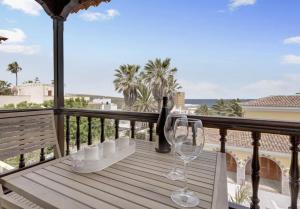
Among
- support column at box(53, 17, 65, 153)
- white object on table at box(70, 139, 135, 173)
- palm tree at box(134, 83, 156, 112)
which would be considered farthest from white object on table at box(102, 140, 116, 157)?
palm tree at box(134, 83, 156, 112)

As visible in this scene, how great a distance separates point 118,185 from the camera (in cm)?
77

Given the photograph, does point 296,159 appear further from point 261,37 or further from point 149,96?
point 149,96

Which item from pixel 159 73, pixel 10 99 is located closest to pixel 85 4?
pixel 10 99

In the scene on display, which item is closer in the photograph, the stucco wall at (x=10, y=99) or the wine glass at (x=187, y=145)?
the wine glass at (x=187, y=145)

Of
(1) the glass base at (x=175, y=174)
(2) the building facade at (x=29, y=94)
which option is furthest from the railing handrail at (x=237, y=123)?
(2) the building facade at (x=29, y=94)

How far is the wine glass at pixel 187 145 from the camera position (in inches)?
27.1

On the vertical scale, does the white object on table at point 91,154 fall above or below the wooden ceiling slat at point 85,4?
below

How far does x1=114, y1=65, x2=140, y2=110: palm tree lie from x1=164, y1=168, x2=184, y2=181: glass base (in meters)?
15.8

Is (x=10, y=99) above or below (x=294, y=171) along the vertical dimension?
above

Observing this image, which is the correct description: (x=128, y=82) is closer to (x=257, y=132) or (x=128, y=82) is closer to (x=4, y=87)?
(x=4, y=87)

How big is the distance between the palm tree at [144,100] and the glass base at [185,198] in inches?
618

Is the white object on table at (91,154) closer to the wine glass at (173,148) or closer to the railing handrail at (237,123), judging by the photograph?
the wine glass at (173,148)

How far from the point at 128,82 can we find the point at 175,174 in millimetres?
16202

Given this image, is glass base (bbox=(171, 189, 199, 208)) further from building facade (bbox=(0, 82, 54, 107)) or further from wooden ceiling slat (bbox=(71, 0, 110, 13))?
building facade (bbox=(0, 82, 54, 107))
